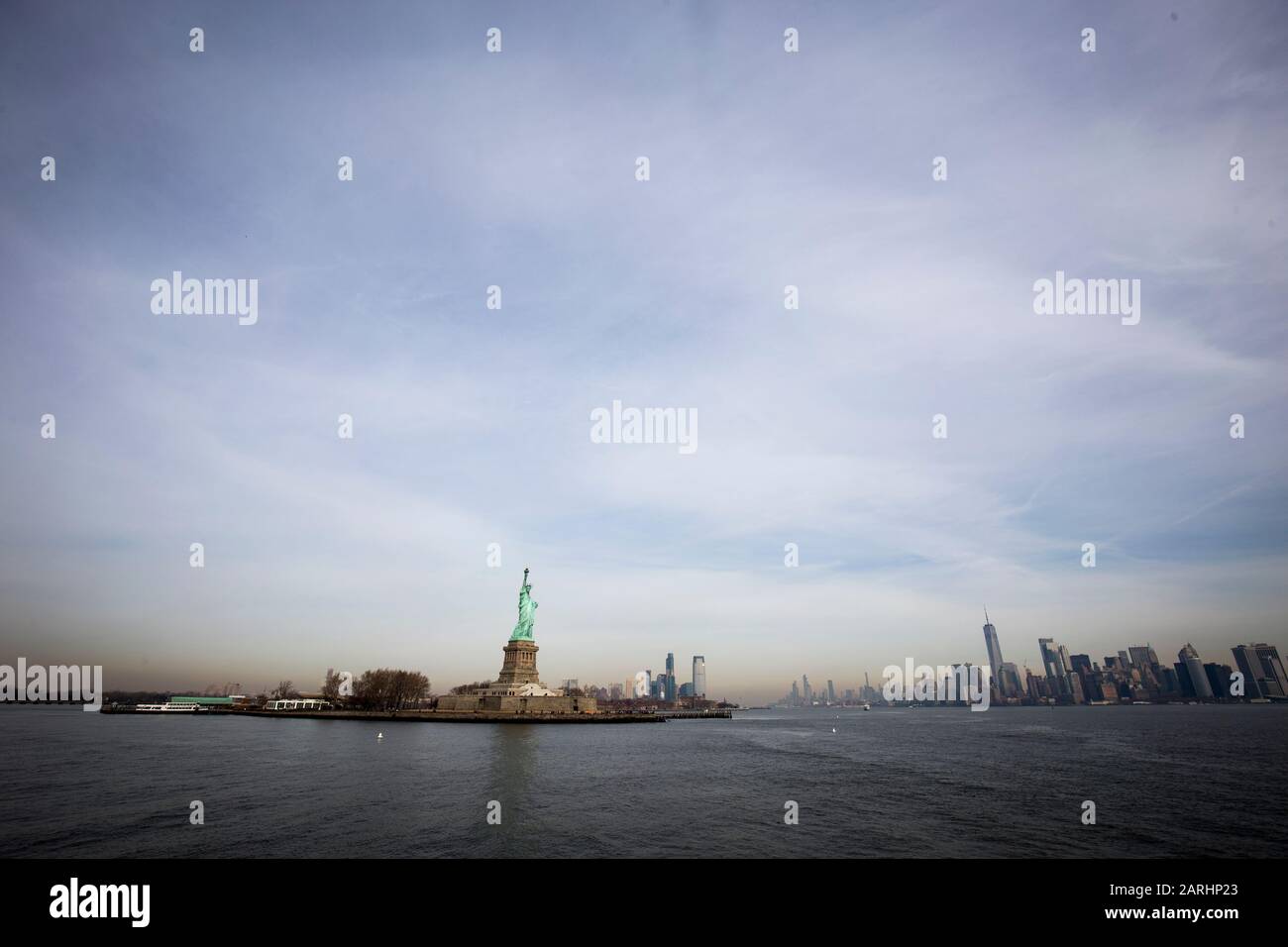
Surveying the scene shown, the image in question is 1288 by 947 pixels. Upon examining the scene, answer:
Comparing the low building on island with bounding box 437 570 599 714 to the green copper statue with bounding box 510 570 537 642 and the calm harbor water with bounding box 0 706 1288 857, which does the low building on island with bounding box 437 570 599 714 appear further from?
the calm harbor water with bounding box 0 706 1288 857

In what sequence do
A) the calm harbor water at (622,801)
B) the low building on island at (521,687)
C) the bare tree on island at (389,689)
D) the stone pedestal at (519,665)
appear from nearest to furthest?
the calm harbor water at (622,801)
the low building on island at (521,687)
the stone pedestal at (519,665)
the bare tree on island at (389,689)

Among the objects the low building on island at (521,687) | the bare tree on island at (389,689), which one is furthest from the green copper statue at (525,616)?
the bare tree on island at (389,689)

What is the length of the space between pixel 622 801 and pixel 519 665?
82.9 m

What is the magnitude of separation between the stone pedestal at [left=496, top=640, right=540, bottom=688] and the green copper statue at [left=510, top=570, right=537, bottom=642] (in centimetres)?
103

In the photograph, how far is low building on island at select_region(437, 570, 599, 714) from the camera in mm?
112188

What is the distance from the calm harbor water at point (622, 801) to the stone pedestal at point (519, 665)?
46.2m

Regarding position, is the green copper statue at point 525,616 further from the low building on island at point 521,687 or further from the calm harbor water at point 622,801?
the calm harbor water at point 622,801

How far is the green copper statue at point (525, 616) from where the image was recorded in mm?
114812

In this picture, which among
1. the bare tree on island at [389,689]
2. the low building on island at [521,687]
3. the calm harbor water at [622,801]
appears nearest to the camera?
the calm harbor water at [622,801]

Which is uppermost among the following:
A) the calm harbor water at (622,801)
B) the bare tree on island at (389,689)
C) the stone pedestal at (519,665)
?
the calm harbor water at (622,801)

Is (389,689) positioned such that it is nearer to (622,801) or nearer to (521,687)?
(521,687)
